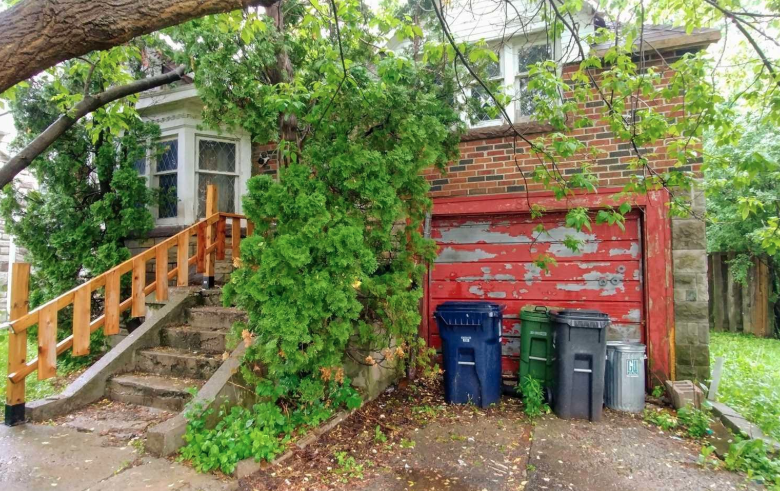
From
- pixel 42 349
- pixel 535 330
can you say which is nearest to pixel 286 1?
pixel 42 349

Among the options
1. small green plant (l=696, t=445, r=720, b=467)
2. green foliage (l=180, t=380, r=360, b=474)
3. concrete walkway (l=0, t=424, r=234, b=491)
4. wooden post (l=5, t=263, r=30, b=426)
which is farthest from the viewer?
wooden post (l=5, t=263, r=30, b=426)

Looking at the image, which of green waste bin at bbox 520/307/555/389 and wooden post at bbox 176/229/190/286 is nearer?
green waste bin at bbox 520/307/555/389

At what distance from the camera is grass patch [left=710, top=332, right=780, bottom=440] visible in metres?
4.27

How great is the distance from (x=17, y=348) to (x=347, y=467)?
2980 mm

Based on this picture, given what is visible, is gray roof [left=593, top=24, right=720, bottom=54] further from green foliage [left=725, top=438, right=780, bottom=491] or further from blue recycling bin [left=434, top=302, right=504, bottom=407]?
green foliage [left=725, top=438, right=780, bottom=491]

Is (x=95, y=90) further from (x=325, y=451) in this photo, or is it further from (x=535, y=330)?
(x=535, y=330)

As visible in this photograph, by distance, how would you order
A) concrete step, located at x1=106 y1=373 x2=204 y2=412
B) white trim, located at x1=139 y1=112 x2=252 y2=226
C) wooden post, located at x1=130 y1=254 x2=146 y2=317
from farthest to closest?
white trim, located at x1=139 y1=112 x2=252 y2=226 → wooden post, located at x1=130 y1=254 x2=146 y2=317 → concrete step, located at x1=106 y1=373 x2=204 y2=412

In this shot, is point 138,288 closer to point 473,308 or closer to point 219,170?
point 219,170

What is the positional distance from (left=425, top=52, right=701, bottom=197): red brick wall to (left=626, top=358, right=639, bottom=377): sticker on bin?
1973mm

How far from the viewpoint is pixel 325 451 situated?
356 cm

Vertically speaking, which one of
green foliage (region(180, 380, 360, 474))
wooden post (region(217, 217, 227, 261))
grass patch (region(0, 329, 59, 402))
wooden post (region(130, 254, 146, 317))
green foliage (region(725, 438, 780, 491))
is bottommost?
green foliage (region(725, 438, 780, 491))

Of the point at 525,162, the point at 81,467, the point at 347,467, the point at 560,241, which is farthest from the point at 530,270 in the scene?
the point at 81,467

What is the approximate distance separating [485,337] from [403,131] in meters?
2.28

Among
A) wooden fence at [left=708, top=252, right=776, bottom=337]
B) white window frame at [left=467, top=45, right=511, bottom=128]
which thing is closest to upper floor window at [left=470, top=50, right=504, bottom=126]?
white window frame at [left=467, top=45, right=511, bottom=128]
